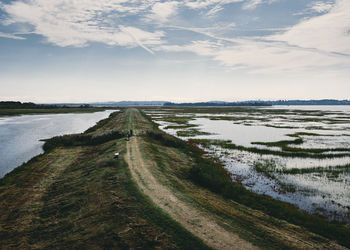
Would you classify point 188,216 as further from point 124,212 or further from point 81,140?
point 81,140

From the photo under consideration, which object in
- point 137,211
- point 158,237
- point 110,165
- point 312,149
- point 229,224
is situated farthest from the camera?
point 312,149

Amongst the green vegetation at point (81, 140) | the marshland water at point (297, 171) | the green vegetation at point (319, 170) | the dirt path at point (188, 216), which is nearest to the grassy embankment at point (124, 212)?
the dirt path at point (188, 216)

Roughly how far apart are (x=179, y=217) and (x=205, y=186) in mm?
8609

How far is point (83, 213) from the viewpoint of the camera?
1448 centimetres

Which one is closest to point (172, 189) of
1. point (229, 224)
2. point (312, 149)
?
point (229, 224)

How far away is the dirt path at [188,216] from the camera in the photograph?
36.6 ft

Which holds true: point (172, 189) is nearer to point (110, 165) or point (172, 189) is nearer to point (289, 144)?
point (110, 165)

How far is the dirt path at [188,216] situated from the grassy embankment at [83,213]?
22.9 inches

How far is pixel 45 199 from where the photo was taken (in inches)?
695

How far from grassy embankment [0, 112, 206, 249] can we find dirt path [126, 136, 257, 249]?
1.91 feet

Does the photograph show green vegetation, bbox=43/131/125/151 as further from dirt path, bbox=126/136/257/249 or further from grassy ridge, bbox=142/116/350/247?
grassy ridge, bbox=142/116/350/247

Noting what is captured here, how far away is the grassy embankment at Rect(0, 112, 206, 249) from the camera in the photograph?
11531 mm

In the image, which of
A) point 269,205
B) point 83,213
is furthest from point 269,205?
point 83,213

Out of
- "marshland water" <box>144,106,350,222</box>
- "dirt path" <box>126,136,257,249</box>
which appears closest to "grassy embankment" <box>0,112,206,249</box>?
"dirt path" <box>126,136,257,249</box>
